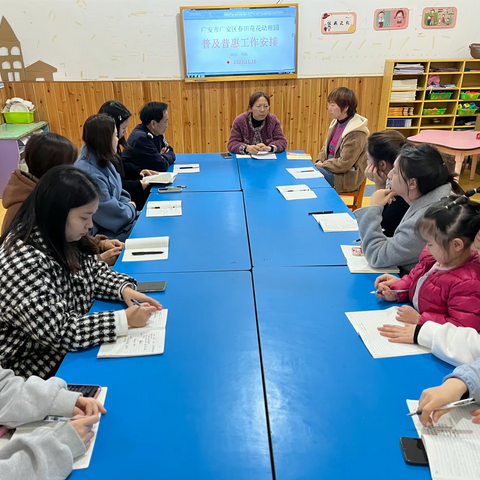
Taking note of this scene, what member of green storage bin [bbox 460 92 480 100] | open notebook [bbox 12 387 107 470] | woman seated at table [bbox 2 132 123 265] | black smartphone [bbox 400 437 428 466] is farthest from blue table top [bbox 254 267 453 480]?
green storage bin [bbox 460 92 480 100]

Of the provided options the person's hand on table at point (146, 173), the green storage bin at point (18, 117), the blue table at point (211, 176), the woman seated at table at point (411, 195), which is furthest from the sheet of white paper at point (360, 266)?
the green storage bin at point (18, 117)

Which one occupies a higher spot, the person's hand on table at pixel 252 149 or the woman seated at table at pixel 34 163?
the woman seated at table at pixel 34 163

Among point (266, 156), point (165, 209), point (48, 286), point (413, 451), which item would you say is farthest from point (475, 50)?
point (48, 286)

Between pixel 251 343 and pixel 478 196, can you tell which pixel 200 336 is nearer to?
pixel 251 343

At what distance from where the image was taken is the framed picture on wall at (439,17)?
17.6 feet

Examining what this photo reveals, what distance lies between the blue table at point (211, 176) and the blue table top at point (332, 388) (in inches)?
63.5

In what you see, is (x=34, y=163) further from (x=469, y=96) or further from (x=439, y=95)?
(x=469, y=96)

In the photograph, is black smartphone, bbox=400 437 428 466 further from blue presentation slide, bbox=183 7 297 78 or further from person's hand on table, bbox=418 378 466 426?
blue presentation slide, bbox=183 7 297 78

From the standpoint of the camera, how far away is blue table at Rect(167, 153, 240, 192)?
3174 millimetres

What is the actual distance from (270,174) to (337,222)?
1188 mm

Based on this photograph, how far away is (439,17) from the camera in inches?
213

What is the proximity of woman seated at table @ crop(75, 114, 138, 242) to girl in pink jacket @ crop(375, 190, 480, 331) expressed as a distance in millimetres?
1826

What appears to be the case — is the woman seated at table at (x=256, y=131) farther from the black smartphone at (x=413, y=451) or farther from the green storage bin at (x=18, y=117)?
the black smartphone at (x=413, y=451)

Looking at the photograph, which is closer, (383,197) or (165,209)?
(383,197)
